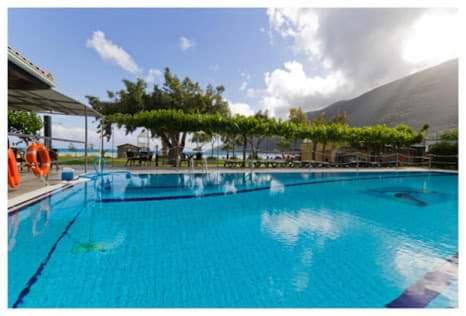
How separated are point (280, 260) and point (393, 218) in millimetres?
3697

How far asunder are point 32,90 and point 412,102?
277 ft

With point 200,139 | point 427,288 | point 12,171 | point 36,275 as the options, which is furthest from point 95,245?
point 200,139

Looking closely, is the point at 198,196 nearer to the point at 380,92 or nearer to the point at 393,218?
the point at 393,218

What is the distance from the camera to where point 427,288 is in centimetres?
243

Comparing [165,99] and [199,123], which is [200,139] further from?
[199,123]

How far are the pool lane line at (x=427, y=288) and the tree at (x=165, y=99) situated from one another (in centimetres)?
1475

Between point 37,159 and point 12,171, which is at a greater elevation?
point 37,159

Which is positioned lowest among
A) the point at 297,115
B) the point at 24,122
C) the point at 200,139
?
the point at 200,139

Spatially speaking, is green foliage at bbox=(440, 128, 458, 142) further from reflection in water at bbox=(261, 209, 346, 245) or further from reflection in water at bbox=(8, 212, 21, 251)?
reflection in water at bbox=(8, 212, 21, 251)

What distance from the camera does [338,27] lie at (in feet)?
24.0

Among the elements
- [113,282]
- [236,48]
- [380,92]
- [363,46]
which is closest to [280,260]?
[113,282]

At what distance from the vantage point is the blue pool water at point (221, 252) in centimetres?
223

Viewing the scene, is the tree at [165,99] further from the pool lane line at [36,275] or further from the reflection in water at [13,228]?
the pool lane line at [36,275]
